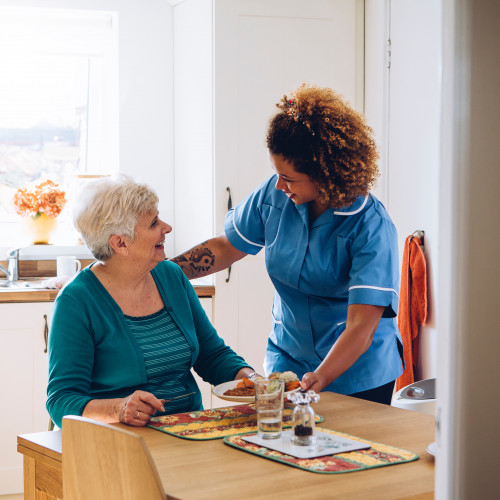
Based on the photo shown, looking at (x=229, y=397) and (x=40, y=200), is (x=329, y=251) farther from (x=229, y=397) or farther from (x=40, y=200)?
(x=40, y=200)

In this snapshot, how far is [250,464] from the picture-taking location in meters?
1.33

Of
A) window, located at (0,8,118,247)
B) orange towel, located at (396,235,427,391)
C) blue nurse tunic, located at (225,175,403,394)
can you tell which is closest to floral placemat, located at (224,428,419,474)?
blue nurse tunic, located at (225,175,403,394)

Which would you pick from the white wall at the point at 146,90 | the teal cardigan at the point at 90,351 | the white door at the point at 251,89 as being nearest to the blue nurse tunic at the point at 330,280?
the teal cardigan at the point at 90,351

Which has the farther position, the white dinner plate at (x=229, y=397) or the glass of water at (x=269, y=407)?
the white dinner plate at (x=229, y=397)

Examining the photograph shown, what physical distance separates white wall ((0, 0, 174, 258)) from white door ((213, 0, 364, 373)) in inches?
24.4

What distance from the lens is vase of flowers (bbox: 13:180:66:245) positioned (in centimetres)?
365

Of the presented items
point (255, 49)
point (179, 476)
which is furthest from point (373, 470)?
point (255, 49)

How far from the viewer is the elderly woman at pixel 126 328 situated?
5.52 feet

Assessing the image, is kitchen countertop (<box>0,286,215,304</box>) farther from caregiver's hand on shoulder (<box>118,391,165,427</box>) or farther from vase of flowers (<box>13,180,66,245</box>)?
caregiver's hand on shoulder (<box>118,391,165,427</box>)

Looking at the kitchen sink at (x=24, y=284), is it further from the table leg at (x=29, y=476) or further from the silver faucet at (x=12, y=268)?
the table leg at (x=29, y=476)

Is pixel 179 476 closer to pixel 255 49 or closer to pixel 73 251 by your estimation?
pixel 255 49

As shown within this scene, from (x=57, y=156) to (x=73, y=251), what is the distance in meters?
0.55

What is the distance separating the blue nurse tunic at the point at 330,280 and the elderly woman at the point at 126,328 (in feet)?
0.65

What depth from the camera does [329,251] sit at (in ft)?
6.61
